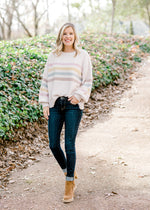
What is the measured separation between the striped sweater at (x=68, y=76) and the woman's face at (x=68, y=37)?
113 mm

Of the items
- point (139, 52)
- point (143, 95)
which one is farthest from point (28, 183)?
point (139, 52)

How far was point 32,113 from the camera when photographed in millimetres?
5527

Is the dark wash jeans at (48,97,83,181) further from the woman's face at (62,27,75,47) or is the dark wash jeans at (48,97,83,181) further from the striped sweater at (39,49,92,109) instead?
the woman's face at (62,27,75,47)

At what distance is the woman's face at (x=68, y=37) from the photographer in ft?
9.51

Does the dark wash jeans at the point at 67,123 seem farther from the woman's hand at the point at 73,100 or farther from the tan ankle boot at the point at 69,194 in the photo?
the tan ankle boot at the point at 69,194

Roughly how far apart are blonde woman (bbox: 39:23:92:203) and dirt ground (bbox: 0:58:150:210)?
0.52 meters

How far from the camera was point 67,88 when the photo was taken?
2877mm

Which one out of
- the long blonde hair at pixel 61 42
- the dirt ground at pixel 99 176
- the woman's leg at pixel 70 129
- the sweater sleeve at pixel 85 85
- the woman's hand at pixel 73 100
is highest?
the long blonde hair at pixel 61 42

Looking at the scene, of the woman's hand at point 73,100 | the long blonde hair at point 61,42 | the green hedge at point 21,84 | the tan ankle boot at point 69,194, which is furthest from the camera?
the green hedge at point 21,84

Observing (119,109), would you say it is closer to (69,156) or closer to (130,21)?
(69,156)

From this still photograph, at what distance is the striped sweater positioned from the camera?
287cm

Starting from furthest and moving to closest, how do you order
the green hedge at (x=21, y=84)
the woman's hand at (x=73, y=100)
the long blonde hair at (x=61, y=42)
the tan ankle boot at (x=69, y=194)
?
the green hedge at (x=21, y=84) < the tan ankle boot at (x=69, y=194) < the long blonde hair at (x=61, y=42) < the woman's hand at (x=73, y=100)

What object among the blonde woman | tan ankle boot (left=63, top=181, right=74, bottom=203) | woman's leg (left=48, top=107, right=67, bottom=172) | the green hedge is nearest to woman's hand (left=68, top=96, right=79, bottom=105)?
the blonde woman

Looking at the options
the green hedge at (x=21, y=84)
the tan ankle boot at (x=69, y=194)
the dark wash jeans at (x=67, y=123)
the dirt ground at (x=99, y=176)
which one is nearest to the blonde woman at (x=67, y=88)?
the dark wash jeans at (x=67, y=123)
